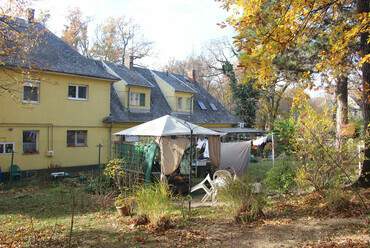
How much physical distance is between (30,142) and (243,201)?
13421 millimetres

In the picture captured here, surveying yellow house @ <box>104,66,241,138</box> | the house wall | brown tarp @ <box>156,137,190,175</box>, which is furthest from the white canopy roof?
yellow house @ <box>104,66,241,138</box>

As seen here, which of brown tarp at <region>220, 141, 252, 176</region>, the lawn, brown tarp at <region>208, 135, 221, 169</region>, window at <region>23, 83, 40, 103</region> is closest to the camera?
the lawn

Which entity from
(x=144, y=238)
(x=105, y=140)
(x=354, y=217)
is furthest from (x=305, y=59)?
(x=105, y=140)

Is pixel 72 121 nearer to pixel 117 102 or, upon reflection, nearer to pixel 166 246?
pixel 117 102

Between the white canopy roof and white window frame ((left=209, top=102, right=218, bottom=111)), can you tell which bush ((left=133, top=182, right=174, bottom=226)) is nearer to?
the white canopy roof

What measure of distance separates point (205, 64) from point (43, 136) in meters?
28.9

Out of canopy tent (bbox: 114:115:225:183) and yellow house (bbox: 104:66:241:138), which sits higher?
yellow house (bbox: 104:66:241:138)

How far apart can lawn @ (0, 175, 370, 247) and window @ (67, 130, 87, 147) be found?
9195mm

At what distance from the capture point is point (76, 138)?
17.9m

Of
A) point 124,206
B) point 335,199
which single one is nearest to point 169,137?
point 124,206

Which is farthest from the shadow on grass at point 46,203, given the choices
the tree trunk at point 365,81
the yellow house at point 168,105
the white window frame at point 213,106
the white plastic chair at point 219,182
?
the white window frame at point 213,106

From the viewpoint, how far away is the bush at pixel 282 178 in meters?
7.84

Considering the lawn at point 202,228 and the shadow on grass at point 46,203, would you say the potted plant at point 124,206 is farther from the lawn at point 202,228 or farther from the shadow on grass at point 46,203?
the shadow on grass at point 46,203

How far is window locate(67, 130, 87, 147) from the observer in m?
17.6
